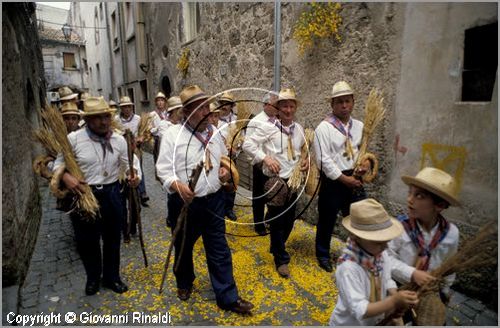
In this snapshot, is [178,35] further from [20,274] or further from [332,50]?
[20,274]

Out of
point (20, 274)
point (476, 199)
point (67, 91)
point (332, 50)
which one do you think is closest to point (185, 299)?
point (20, 274)

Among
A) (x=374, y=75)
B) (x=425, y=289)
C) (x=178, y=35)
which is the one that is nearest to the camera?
(x=425, y=289)

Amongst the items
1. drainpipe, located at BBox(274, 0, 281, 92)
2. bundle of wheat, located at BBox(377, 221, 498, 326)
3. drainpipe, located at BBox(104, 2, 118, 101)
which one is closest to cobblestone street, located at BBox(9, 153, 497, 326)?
bundle of wheat, located at BBox(377, 221, 498, 326)

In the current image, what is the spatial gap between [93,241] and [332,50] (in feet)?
13.2

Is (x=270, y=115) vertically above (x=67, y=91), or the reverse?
(x=67, y=91)

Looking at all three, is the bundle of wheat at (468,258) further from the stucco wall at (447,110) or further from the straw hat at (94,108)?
the straw hat at (94,108)

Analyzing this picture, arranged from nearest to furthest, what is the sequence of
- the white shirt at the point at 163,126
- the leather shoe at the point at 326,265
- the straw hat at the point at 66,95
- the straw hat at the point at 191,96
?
the straw hat at the point at 191,96
the leather shoe at the point at 326,265
the straw hat at the point at 66,95
the white shirt at the point at 163,126

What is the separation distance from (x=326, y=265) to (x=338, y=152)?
1422 millimetres

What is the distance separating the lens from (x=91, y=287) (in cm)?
352

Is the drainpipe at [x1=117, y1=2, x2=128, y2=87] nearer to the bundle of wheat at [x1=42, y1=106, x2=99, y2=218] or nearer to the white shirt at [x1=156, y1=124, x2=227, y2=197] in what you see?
the bundle of wheat at [x1=42, y1=106, x2=99, y2=218]

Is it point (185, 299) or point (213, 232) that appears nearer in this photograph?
point (213, 232)

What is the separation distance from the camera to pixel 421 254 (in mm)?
2176

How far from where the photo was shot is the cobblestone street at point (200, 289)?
3.14m

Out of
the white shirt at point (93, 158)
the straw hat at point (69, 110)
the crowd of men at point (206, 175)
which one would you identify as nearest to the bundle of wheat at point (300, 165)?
the crowd of men at point (206, 175)
